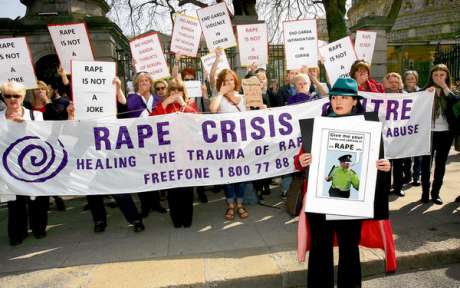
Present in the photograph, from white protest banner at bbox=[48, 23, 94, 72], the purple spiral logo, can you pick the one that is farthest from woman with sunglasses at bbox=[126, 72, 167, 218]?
the purple spiral logo

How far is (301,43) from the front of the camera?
19.9ft

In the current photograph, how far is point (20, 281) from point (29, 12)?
353 inches

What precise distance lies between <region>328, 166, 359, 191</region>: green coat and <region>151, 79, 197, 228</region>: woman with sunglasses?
2692 mm

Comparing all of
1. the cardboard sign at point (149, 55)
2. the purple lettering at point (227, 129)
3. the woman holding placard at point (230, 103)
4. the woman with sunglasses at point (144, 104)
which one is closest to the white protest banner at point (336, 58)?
the woman holding placard at point (230, 103)

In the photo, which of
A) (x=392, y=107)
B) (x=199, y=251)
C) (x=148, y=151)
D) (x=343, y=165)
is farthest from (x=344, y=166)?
(x=392, y=107)

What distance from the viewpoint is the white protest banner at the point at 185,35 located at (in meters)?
6.60

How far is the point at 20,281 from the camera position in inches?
147

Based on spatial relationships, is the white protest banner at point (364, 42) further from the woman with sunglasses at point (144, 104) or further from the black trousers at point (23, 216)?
the black trousers at point (23, 216)

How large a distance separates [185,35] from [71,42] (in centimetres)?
200

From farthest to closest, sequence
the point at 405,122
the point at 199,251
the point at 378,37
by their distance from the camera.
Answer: the point at 378,37 → the point at 405,122 → the point at 199,251

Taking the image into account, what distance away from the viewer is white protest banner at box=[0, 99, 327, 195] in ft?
15.0

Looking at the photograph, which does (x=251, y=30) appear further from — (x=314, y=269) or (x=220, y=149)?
(x=314, y=269)

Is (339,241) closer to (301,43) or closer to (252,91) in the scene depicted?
(252,91)

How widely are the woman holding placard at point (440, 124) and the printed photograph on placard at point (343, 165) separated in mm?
3365
